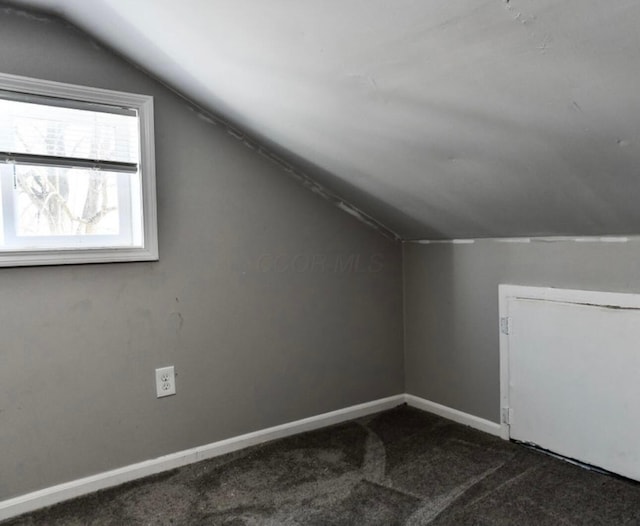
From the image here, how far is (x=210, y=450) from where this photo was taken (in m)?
2.08

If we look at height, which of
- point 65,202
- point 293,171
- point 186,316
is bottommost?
point 186,316

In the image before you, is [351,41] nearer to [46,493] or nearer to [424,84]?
[424,84]

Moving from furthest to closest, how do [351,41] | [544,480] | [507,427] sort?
1. [507,427]
2. [544,480]
3. [351,41]

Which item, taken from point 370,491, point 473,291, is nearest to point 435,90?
point 473,291

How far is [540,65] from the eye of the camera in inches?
41.4

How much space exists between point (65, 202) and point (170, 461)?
1078 millimetres

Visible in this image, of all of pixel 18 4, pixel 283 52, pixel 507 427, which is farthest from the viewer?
pixel 507 427

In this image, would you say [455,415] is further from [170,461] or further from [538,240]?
[170,461]

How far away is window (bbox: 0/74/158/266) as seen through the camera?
5.57 ft

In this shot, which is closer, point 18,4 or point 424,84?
point 424,84

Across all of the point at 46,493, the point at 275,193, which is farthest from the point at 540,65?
the point at 46,493

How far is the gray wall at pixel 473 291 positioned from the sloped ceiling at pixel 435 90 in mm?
112

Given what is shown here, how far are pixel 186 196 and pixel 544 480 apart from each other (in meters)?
1.73

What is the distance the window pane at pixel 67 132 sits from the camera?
1.69 meters
